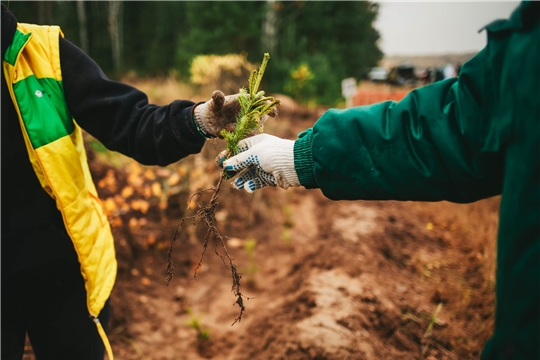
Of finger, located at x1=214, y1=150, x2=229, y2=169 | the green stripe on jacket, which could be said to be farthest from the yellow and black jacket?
finger, located at x1=214, y1=150, x2=229, y2=169

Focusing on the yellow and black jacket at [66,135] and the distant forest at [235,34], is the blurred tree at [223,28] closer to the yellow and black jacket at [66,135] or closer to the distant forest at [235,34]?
the distant forest at [235,34]

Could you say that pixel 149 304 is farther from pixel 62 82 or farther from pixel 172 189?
pixel 62 82

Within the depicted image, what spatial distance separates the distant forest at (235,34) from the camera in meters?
12.2

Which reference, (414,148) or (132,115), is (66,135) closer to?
(132,115)

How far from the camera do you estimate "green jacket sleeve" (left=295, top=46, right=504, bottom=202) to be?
0.99m

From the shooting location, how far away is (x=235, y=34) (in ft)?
40.2

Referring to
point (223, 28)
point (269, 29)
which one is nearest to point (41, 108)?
point (223, 28)

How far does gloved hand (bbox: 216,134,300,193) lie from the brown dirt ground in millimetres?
166

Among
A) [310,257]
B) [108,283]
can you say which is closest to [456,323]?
[310,257]

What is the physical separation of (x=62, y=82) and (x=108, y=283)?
0.94m

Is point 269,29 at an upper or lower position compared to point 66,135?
upper

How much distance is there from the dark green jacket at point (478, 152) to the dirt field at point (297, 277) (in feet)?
2.45

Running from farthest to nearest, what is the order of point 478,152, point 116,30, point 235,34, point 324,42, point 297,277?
point 116,30 → point 324,42 → point 235,34 → point 297,277 → point 478,152

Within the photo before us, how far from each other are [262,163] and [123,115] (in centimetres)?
67
